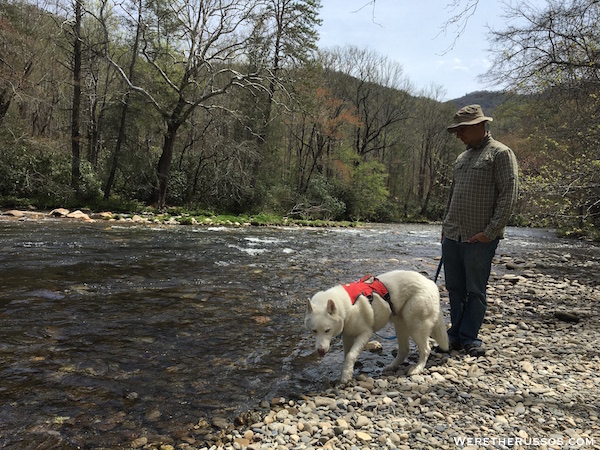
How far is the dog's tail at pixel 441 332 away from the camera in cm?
417

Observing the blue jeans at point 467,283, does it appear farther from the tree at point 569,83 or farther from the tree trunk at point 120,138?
the tree trunk at point 120,138

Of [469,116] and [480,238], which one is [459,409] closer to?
[480,238]

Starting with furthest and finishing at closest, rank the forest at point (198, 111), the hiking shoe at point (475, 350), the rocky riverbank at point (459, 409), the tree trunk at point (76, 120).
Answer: the tree trunk at point (76, 120) → the forest at point (198, 111) → the hiking shoe at point (475, 350) → the rocky riverbank at point (459, 409)

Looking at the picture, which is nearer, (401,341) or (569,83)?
(401,341)

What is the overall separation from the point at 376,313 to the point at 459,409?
1.21 meters

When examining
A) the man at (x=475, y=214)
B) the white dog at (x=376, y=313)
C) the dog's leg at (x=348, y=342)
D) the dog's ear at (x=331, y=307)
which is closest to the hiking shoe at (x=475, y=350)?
the man at (x=475, y=214)

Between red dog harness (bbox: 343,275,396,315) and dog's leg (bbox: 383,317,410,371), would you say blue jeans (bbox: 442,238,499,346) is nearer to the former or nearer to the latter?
dog's leg (bbox: 383,317,410,371)

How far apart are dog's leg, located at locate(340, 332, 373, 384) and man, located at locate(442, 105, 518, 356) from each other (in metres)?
1.37

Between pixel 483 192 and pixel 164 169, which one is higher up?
pixel 164 169

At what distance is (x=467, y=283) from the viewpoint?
432 centimetres

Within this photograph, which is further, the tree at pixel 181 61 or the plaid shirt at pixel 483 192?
the tree at pixel 181 61

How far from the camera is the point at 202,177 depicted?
83.9 feet

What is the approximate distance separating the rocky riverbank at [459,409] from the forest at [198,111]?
573cm

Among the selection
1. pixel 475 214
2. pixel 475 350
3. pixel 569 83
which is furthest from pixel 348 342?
pixel 569 83
